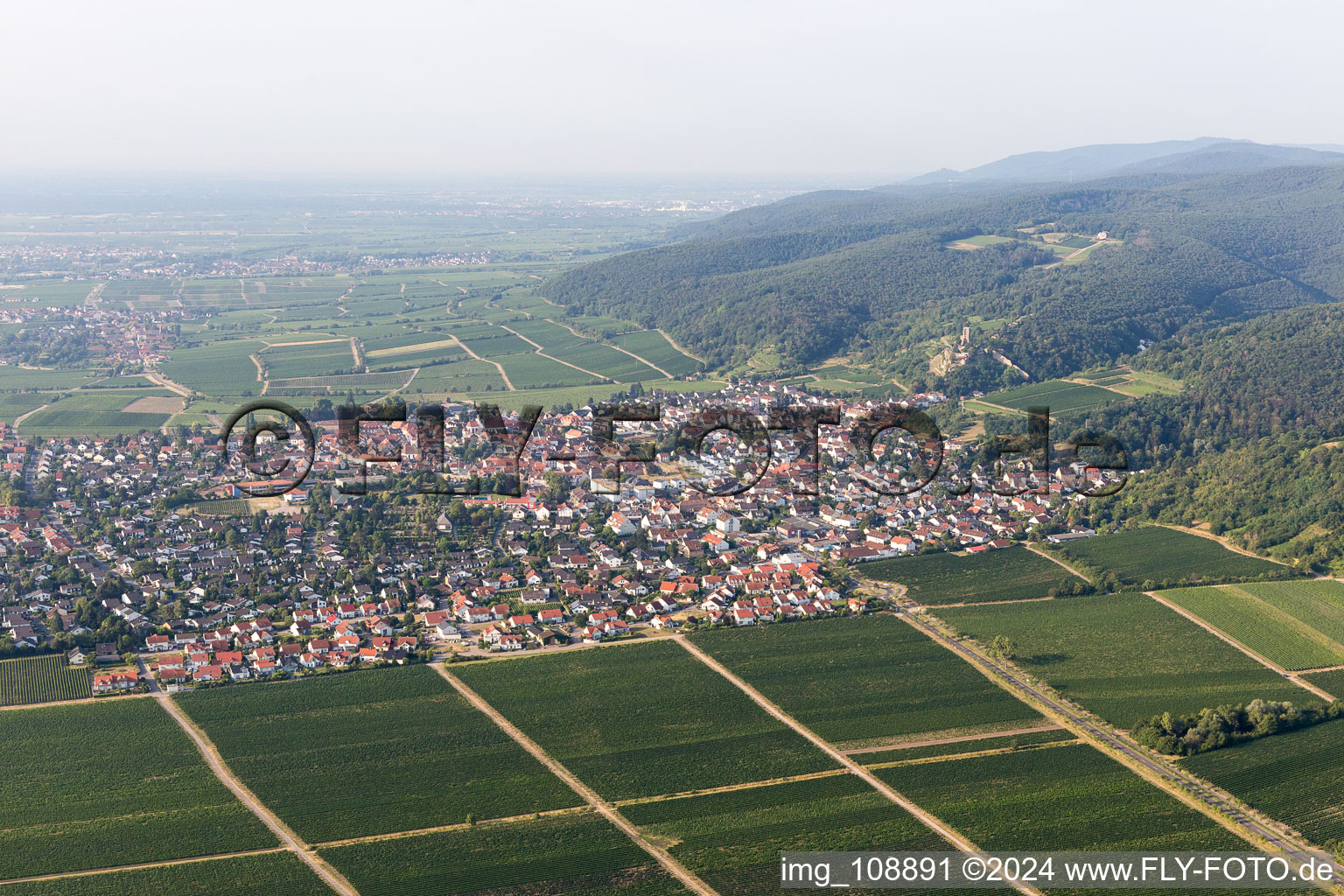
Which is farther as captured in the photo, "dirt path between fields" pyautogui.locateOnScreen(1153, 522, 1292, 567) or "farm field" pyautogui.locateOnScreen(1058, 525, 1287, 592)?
"dirt path between fields" pyautogui.locateOnScreen(1153, 522, 1292, 567)

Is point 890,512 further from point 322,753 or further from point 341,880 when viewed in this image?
point 341,880

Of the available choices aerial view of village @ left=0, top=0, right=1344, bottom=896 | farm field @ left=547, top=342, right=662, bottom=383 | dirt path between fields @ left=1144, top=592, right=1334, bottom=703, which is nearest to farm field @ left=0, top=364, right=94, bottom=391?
aerial view of village @ left=0, top=0, right=1344, bottom=896

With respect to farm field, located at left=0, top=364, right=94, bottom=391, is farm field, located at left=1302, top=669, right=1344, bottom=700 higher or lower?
lower

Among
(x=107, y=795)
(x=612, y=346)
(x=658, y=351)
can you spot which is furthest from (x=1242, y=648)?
(x=612, y=346)

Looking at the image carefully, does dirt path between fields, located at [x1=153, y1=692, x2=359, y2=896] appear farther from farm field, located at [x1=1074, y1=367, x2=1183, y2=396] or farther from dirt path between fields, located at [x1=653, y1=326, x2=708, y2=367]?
dirt path between fields, located at [x1=653, y1=326, x2=708, y2=367]

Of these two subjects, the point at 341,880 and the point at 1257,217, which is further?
the point at 1257,217

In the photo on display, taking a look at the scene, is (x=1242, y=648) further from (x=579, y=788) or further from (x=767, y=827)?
(x=579, y=788)

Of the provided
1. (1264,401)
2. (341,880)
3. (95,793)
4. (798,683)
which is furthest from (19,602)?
(1264,401)
